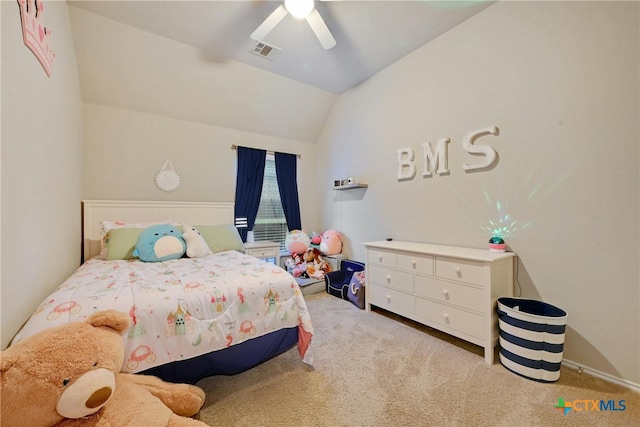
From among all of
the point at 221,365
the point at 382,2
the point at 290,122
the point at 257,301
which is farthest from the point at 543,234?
the point at 290,122

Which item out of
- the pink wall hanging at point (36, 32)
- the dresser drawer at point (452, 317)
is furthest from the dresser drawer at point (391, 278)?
the pink wall hanging at point (36, 32)

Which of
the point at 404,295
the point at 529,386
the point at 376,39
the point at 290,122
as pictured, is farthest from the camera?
the point at 290,122

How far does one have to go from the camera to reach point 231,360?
167 centimetres

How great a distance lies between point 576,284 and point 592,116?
3.74ft

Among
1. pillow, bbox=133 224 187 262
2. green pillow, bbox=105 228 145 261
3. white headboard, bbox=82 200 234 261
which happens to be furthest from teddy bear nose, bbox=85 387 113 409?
white headboard, bbox=82 200 234 261

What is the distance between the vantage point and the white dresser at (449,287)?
1.87 meters

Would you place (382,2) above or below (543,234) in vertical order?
above

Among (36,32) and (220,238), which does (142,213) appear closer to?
(220,238)

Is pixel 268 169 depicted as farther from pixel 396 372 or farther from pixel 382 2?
pixel 396 372

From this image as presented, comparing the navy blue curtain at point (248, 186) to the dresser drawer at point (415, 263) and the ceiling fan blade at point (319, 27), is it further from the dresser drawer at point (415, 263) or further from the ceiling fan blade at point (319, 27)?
the dresser drawer at point (415, 263)

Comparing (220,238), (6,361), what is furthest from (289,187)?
(6,361)

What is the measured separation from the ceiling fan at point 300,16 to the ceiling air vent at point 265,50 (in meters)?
0.51

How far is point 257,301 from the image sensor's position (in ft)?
5.53

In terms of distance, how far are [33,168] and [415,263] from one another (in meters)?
2.66
